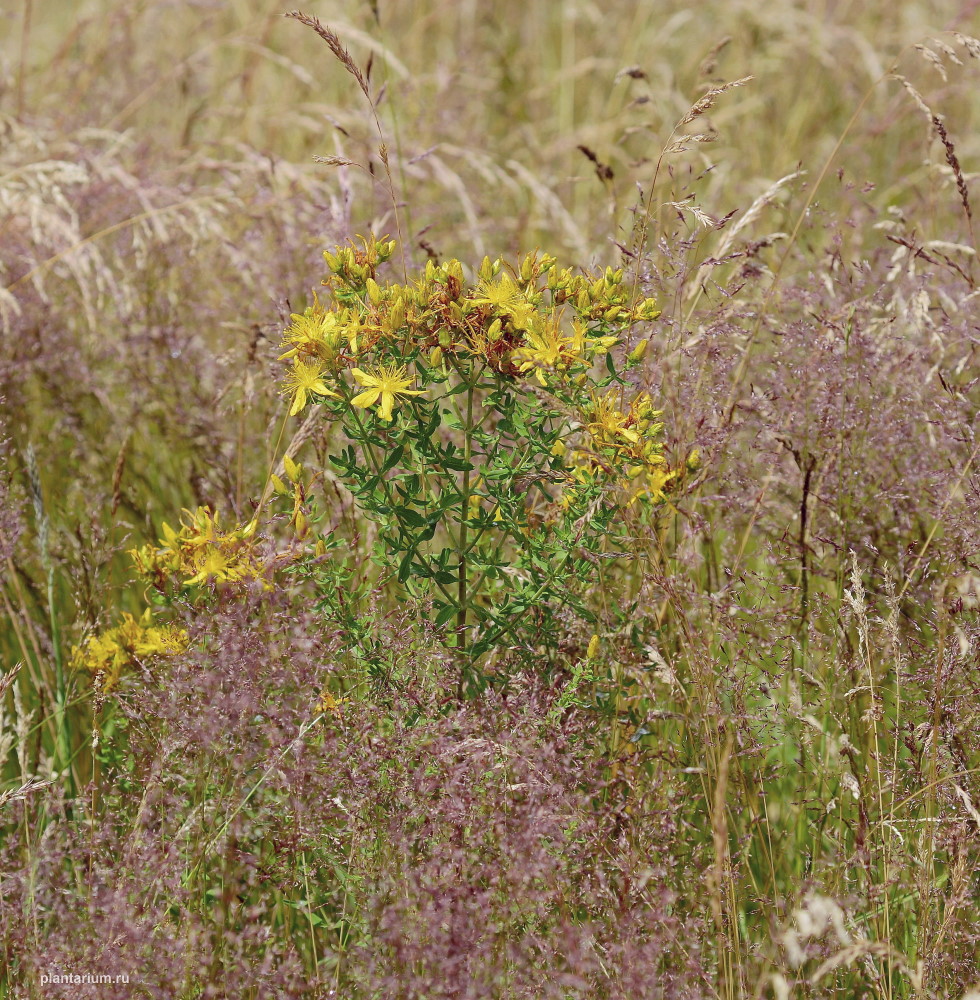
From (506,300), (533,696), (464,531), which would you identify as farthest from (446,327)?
(533,696)

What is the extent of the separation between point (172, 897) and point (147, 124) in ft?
12.4

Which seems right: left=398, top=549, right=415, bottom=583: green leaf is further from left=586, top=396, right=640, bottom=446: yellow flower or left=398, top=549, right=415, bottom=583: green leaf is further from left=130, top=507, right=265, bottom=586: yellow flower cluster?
left=586, top=396, right=640, bottom=446: yellow flower

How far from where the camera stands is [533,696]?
149cm

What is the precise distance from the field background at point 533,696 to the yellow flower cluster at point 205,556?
0.22 feet

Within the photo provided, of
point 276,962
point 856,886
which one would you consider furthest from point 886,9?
point 276,962

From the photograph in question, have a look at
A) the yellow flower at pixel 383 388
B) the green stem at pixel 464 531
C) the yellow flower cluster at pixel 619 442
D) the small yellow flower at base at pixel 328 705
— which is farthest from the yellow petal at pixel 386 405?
the small yellow flower at base at pixel 328 705

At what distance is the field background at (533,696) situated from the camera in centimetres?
135

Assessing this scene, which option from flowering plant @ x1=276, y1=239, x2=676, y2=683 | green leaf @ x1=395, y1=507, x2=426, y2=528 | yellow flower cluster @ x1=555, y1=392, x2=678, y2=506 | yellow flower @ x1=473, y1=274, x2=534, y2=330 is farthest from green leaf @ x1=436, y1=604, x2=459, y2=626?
yellow flower @ x1=473, y1=274, x2=534, y2=330

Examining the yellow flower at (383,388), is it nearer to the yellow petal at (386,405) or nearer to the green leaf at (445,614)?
the yellow petal at (386,405)

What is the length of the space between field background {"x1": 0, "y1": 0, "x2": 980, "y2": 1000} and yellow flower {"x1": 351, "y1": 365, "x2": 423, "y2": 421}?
301 millimetres

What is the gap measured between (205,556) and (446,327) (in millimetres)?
511

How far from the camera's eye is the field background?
4.43 ft

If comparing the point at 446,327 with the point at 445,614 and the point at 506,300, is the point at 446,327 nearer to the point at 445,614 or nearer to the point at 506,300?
the point at 506,300

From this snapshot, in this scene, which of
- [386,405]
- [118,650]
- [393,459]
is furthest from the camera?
[118,650]
